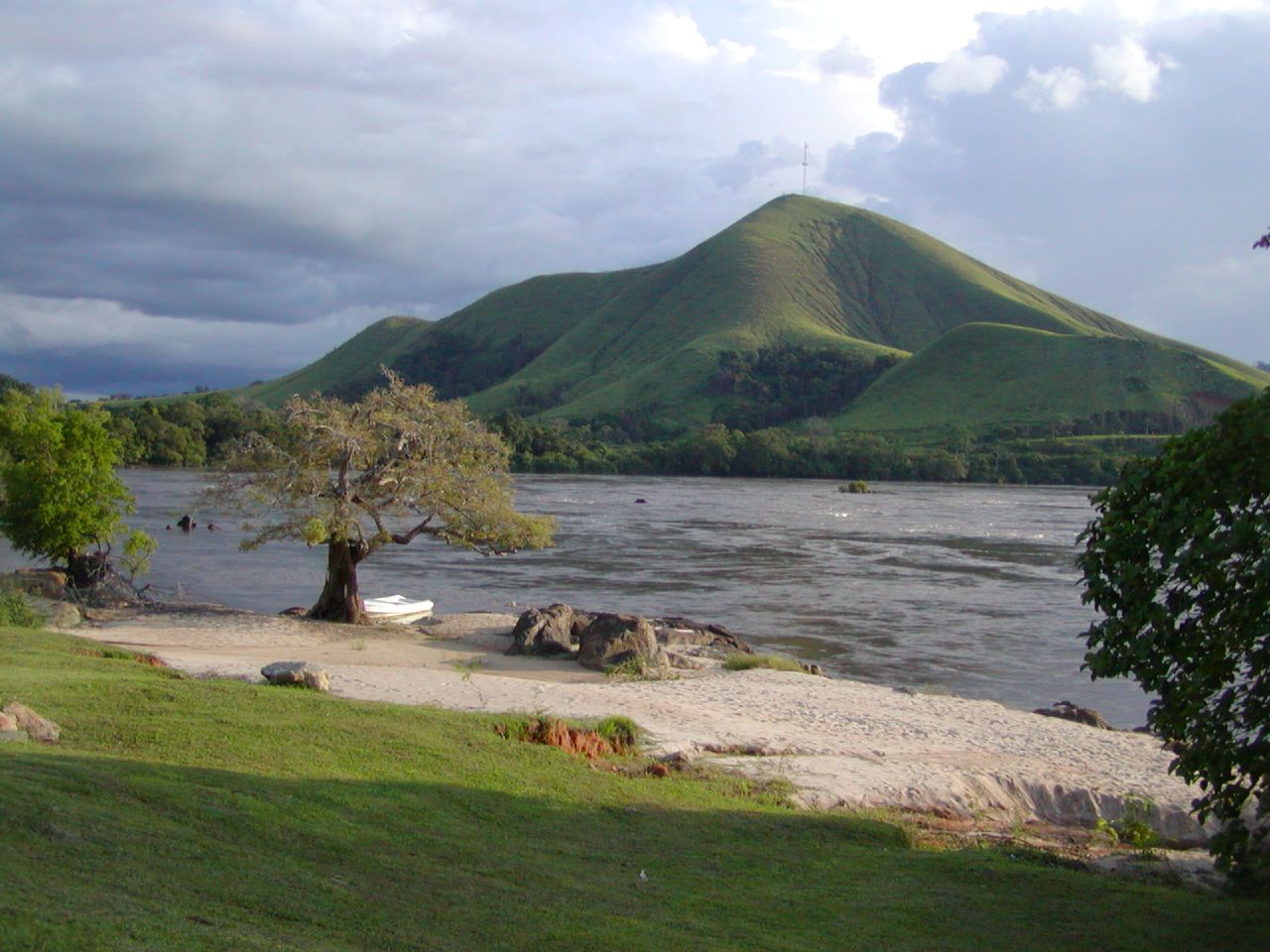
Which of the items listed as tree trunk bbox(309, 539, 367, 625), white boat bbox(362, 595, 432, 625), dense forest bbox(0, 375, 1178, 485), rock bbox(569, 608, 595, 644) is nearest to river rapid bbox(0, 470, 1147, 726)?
tree trunk bbox(309, 539, 367, 625)

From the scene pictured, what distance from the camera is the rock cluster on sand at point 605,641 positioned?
83.9 ft

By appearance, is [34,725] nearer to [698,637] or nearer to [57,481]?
[698,637]

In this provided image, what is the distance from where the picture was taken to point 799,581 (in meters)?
46.0

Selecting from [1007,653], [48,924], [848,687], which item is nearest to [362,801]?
[48,924]

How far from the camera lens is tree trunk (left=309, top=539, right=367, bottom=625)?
30.5m

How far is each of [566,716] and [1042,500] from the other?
96096mm

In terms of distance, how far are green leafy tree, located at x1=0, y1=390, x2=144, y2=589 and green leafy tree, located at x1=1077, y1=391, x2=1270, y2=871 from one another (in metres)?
27.8

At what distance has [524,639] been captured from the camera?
27.2 metres

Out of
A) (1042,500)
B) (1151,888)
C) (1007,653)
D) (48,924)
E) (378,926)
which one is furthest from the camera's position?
(1042,500)

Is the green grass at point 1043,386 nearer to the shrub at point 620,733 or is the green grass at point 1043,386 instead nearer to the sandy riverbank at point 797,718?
the sandy riverbank at point 797,718

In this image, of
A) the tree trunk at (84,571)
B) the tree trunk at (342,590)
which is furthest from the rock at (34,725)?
the tree trunk at (84,571)

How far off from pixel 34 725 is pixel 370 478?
63.1ft

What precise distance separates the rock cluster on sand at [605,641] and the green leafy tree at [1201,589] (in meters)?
15.7

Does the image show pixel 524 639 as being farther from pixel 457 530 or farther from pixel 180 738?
pixel 180 738
